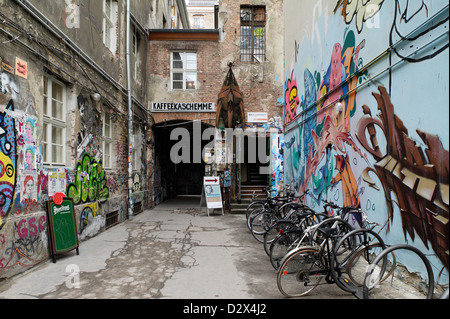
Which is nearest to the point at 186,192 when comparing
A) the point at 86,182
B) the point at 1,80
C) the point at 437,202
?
the point at 86,182

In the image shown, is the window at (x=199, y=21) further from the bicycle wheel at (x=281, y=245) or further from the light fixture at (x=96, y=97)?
the bicycle wheel at (x=281, y=245)

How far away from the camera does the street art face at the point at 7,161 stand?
421cm

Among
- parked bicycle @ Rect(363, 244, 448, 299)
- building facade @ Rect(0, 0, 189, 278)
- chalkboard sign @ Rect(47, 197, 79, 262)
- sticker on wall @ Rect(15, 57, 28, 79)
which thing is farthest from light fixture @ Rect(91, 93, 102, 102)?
parked bicycle @ Rect(363, 244, 448, 299)

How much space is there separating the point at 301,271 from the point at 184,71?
10547 millimetres

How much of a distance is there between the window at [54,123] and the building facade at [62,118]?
2 cm

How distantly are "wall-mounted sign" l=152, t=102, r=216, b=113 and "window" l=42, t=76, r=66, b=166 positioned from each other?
626cm

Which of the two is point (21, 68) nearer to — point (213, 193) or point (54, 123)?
point (54, 123)

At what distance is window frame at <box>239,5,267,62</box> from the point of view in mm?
12805

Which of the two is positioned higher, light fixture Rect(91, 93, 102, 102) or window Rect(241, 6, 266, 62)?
window Rect(241, 6, 266, 62)

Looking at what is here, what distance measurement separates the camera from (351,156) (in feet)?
19.0

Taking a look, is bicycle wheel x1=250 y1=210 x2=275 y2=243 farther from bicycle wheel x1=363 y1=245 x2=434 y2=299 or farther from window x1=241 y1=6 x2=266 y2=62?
window x1=241 y1=6 x2=266 y2=62

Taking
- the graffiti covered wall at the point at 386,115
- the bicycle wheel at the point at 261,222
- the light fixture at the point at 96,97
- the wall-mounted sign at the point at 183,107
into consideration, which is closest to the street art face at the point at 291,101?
the graffiti covered wall at the point at 386,115
